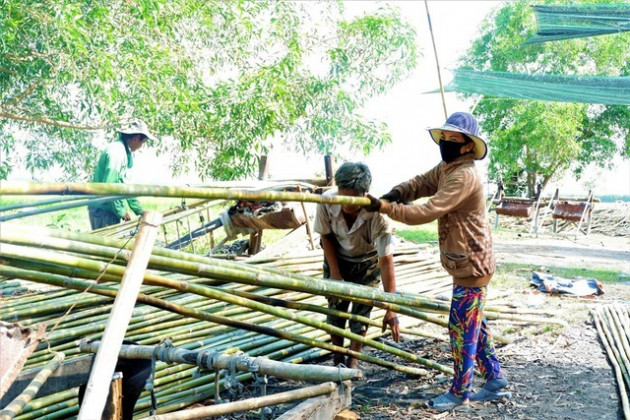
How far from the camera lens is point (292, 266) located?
4707 millimetres

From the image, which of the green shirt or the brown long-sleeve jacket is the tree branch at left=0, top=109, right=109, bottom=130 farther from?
the brown long-sleeve jacket

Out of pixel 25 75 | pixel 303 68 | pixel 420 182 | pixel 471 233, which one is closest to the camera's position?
pixel 471 233

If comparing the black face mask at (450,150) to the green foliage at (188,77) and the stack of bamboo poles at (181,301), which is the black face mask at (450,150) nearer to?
the stack of bamboo poles at (181,301)

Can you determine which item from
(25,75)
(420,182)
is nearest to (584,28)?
(420,182)

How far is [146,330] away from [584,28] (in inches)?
224

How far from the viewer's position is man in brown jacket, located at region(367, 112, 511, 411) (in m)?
3.02

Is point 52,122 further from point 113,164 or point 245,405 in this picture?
point 245,405

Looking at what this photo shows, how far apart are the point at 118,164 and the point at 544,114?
1460 centimetres

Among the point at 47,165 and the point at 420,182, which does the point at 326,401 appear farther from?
the point at 47,165

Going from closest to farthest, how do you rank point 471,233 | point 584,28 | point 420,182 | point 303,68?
point 471,233, point 420,182, point 584,28, point 303,68

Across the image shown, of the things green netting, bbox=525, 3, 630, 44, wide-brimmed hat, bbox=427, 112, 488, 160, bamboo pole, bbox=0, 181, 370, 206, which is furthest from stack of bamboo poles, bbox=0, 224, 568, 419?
green netting, bbox=525, 3, 630, 44

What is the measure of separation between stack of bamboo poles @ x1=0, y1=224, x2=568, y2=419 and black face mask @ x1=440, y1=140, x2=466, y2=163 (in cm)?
74

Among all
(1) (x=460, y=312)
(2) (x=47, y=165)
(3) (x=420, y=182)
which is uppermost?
(2) (x=47, y=165)

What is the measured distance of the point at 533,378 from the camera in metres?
3.91
